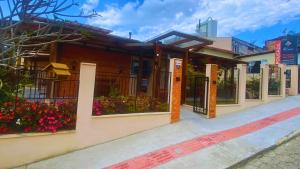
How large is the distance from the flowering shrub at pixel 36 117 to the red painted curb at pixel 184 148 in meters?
1.90

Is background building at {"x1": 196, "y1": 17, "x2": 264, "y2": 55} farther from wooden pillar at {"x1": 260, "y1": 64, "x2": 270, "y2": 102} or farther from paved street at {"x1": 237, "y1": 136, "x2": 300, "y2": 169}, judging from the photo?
paved street at {"x1": 237, "y1": 136, "x2": 300, "y2": 169}

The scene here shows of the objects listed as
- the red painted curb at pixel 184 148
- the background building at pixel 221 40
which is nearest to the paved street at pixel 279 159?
the red painted curb at pixel 184 148

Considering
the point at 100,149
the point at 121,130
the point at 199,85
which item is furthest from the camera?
the point at 199,85

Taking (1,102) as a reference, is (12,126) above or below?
below

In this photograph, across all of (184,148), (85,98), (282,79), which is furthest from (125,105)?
(282,79)

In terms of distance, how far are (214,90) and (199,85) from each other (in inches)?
39.3

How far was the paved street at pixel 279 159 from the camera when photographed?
6316 millimetres

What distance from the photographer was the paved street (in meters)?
6.32

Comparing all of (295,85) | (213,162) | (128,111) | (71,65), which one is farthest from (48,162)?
(295,85)

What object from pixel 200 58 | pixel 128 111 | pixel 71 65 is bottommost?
pixel 128 111

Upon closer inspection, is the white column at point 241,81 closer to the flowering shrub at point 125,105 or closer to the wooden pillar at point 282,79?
the wooden pillar at point 282,79

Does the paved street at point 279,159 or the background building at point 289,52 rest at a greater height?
the background building at point 289,52

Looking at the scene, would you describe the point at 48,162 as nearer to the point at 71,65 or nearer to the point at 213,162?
the point at 213,162

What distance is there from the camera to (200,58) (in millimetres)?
15656
